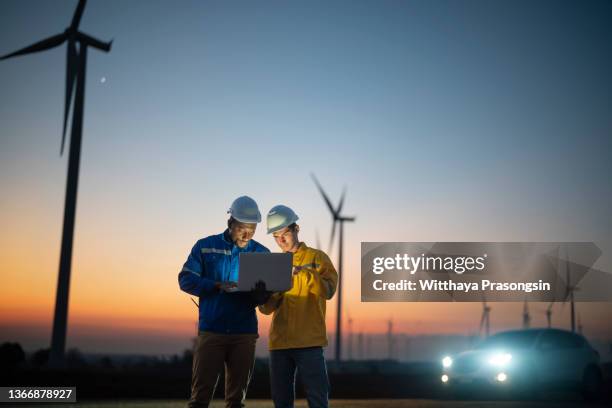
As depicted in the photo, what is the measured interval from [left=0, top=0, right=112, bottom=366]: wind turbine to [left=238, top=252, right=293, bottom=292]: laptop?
1778 cm

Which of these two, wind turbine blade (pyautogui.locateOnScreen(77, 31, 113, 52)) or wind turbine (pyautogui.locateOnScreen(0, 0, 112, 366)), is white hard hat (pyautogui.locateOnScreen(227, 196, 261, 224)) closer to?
wind turbine (pyautogui.locateOnScreen(0, 0, 112, 366))

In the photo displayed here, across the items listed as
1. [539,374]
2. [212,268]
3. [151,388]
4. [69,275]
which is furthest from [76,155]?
[212,268]

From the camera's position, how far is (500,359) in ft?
44.3

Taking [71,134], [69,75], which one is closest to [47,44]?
[69,75]

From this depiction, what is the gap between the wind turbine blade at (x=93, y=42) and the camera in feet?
87.1

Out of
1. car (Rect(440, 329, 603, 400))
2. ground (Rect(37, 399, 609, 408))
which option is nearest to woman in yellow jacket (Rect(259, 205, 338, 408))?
ground (Rect(37, 399, 609, 408))

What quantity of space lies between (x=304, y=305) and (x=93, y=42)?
77.3 ft

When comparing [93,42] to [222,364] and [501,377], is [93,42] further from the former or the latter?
[222,364]

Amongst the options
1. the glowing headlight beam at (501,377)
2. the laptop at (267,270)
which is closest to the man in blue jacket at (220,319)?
the laptop at (267,270)

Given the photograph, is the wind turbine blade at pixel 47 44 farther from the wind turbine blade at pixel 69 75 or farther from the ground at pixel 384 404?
the ground at pixel 384 404

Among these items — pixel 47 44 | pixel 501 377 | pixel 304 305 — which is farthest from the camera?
pixel 47 44

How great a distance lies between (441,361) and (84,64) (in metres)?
17.4

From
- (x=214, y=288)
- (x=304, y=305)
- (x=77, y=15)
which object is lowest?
(x=304, y=305)

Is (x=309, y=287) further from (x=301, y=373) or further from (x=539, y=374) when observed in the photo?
(x=539, y=374)
